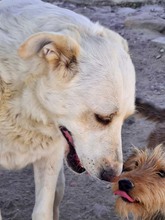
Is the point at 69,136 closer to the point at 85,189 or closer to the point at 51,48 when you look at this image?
the point at 51,48

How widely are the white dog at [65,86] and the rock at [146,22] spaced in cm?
396

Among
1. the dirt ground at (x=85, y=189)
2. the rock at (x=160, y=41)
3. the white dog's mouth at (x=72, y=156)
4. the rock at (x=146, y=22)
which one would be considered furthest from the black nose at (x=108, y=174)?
the rock at (x=146, y=22)

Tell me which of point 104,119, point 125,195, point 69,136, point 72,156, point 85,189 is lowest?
point 85,189

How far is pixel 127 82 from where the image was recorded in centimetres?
362

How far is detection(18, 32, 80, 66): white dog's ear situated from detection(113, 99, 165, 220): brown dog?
3.00 feet

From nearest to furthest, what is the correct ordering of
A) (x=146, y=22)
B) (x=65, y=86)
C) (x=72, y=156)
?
(x=65, y=86)
(x=72, y=156)
(x=146, y=22)

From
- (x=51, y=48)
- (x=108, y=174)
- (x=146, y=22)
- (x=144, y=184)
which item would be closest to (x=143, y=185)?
(x=144, y=184)

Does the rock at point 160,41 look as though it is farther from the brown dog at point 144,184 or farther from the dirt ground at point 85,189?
the brown dog at point 144,184

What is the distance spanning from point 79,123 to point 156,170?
79 centimetres

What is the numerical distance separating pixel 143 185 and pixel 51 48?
113cm

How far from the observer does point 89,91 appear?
11.9 ft

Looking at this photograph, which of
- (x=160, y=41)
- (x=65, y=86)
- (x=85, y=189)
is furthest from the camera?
(x=160, y=41)

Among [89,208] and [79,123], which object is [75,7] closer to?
[89,208]

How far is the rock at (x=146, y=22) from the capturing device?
25.6 feet
